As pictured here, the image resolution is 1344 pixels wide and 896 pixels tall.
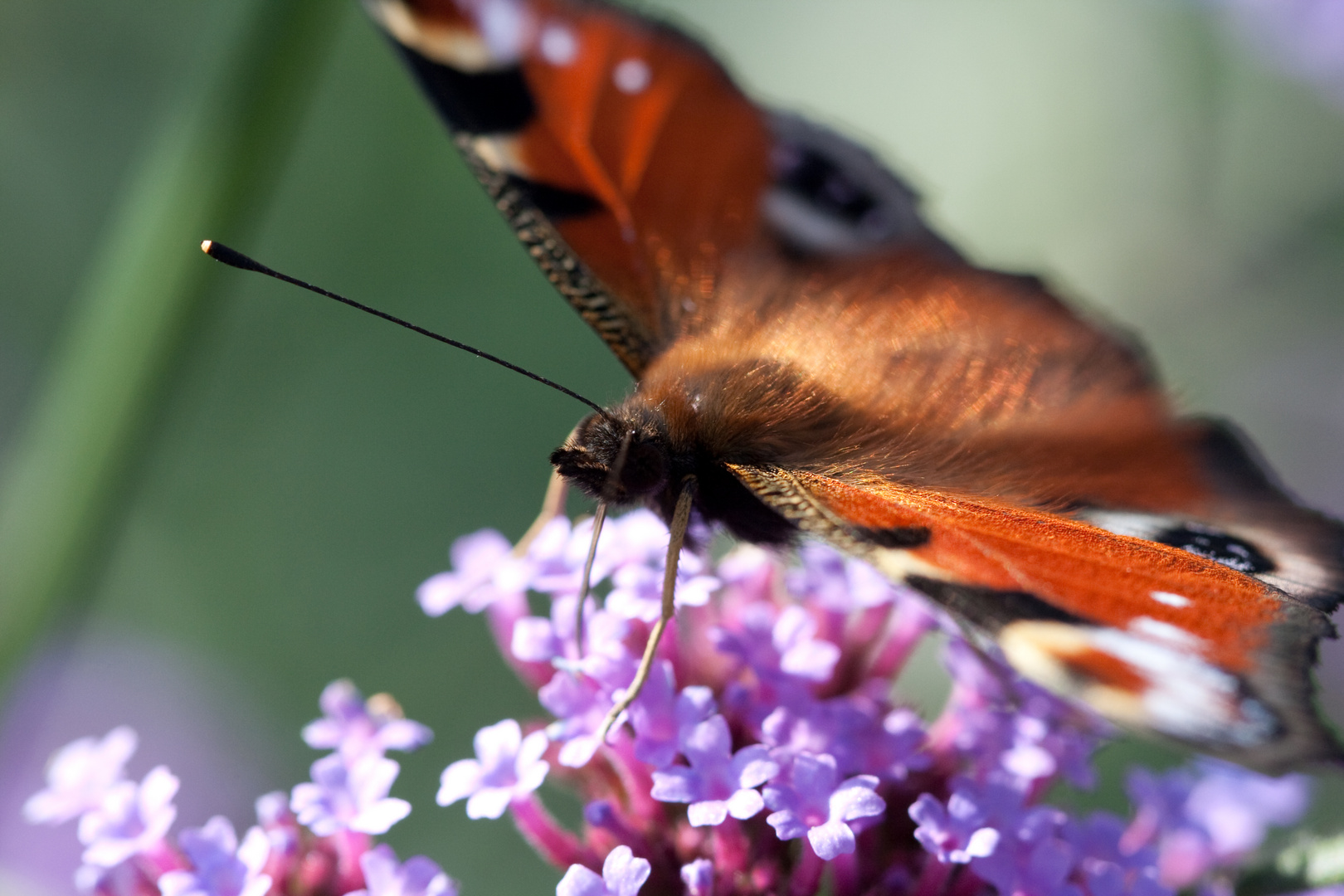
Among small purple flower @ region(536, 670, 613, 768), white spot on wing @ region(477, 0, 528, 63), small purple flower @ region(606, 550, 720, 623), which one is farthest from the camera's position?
white spot on wing @ region(477, 0, 528, 63)

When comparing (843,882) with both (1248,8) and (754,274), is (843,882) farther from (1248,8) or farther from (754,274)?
(1248,8)

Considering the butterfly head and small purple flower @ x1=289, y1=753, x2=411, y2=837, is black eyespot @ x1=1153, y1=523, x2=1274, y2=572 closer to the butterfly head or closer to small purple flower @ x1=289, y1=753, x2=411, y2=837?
the butterfly head

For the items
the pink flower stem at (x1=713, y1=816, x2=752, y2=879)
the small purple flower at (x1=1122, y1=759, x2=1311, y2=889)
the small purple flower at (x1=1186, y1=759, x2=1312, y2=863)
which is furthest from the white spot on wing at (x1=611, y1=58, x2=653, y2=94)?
the small purple flower at (x1=1186, y1=759, x2=1312, y2=863)

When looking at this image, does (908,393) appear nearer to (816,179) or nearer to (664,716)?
(816,179)

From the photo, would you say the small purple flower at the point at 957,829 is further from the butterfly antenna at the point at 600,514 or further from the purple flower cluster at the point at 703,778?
the butterfly antenna at the point at 600,514

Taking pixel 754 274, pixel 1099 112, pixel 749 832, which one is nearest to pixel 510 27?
pixel 754 274

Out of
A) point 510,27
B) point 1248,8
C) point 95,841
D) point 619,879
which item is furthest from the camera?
point 1248,8
